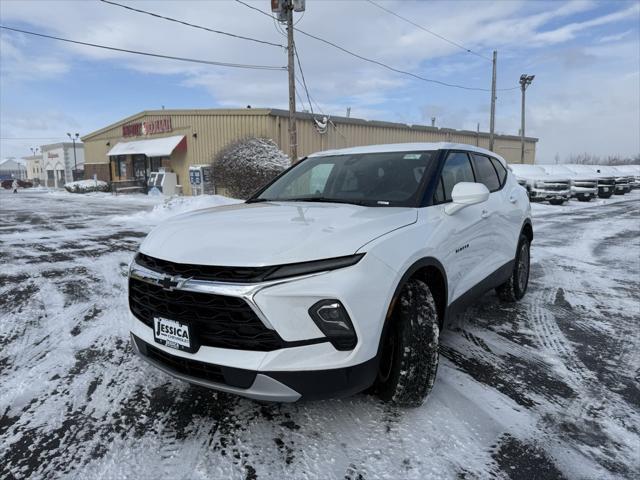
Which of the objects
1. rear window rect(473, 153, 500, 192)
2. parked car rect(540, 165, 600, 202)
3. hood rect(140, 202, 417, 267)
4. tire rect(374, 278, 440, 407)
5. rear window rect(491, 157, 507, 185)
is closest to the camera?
hood rect(140, 202, 417, 267)

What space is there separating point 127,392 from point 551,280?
5.39m

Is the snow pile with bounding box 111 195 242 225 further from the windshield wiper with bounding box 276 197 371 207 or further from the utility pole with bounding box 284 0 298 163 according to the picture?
the windshield wiper with bounding box 276 197 371 207

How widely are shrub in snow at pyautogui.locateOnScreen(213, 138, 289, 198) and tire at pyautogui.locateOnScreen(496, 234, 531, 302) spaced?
1349cm

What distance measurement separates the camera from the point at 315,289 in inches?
83.4

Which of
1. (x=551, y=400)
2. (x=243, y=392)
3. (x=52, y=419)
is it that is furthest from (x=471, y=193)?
(x=52, y=419)

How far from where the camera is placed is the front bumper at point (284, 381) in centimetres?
214

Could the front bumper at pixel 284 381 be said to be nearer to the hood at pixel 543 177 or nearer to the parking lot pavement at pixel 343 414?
the parking lot pavement at pixel 343 414

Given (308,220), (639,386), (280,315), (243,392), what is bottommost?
(639,386)

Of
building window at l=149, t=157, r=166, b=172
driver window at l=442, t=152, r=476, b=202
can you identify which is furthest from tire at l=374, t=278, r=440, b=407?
building window at l=149, t=157, r=166, b=172

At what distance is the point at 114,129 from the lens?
100 feet

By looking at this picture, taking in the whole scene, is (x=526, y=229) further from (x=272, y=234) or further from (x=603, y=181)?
(x=603, y=181)

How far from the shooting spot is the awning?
2347 cm

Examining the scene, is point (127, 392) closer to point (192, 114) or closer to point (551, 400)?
point (551, 400)

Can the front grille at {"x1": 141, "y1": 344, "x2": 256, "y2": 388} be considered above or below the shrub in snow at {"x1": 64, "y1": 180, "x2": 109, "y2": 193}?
below
